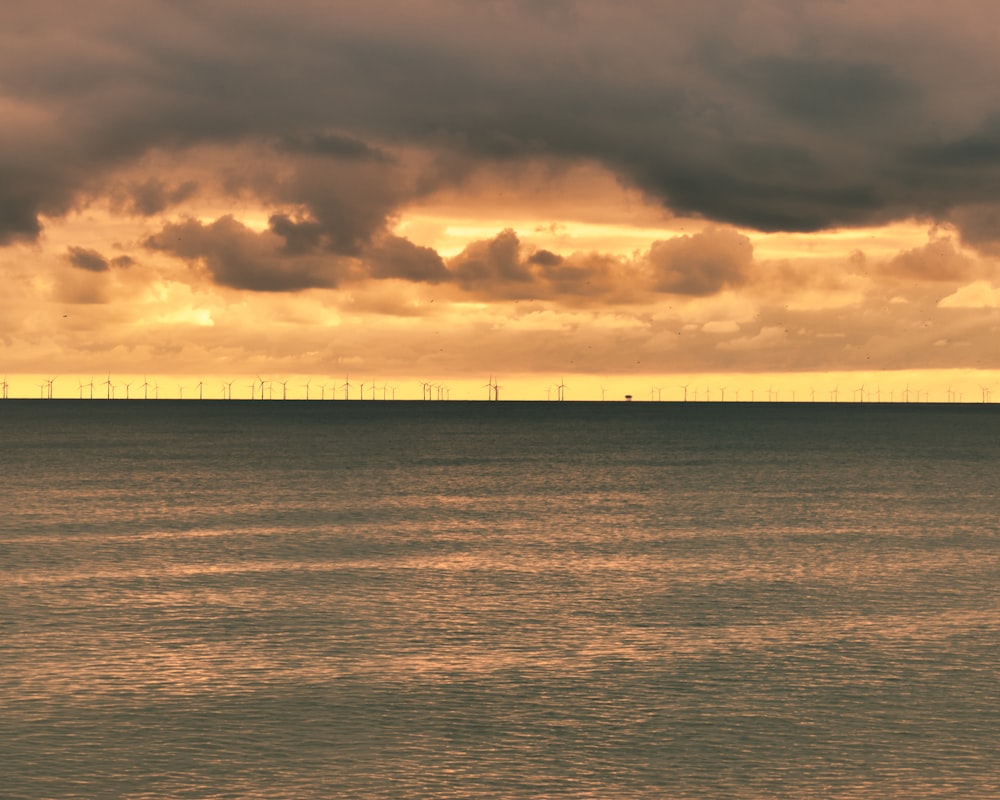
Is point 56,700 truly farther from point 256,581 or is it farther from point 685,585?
point 685,585

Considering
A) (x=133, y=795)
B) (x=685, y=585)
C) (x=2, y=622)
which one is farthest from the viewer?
(x=685, y=585)

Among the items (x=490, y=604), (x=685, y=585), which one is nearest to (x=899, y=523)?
(x=685, y=585)

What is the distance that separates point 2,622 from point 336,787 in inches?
1155

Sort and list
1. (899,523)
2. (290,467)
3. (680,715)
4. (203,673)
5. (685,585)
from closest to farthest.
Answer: (680,715) → (203,673) → (685,585) → (899,523) → (290,467)

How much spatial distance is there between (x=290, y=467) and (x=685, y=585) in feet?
367

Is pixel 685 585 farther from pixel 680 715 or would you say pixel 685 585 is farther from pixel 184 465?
pixel 184 465

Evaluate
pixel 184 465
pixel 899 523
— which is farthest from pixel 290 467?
pixel 899 523

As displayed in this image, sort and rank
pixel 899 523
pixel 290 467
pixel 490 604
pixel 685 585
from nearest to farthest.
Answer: pixel 490 604
pixel 685 585
pixel 899 523
pixel 290 467

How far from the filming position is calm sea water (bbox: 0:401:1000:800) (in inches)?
1484

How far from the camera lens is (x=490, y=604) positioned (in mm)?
63906

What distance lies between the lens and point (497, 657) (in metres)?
51.7

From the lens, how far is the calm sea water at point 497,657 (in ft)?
124

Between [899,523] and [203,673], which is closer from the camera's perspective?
[203,673]

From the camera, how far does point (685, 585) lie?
232ft
